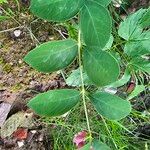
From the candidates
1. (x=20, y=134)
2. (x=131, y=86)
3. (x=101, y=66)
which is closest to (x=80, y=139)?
(x=20, y=134)

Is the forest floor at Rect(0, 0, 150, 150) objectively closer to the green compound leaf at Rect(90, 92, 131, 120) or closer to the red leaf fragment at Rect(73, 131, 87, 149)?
the red leaf fragment at Rect(73, 131, 87, 149)

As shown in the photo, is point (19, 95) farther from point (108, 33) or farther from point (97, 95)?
point (108, 33)

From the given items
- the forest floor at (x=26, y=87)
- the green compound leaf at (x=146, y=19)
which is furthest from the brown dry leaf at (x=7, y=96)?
the green compound leaf at (x=146, y=19)

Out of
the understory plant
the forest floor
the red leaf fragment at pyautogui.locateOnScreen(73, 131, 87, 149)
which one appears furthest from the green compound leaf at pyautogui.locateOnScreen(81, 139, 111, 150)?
the forest floor

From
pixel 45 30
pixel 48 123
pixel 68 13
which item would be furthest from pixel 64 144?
pixel 68 13

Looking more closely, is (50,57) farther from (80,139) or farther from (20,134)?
(20,134)

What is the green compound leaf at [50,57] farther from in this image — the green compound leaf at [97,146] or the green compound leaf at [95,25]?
the green compound leaf at [97,146]
